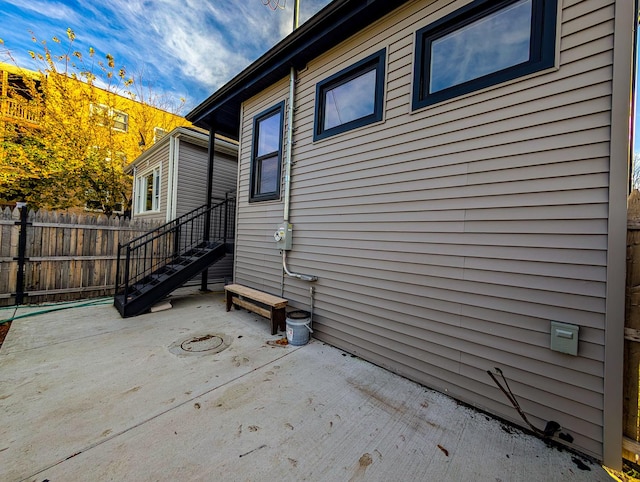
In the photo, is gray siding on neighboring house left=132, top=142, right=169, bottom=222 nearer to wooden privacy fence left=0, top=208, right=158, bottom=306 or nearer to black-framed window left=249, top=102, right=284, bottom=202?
wooden privacy fence left=0, top=208, right=158, bottom=306

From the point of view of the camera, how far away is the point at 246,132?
5.30 metres

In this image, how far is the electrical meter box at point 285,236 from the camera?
3951 millimetres

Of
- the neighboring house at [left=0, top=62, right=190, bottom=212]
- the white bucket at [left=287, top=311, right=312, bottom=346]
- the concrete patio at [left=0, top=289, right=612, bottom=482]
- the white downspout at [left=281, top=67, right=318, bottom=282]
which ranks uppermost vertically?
the neighboring house at [left=0, top=62, right=190, bottom=212]

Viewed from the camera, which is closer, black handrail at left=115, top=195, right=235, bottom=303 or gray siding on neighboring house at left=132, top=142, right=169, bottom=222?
black handrail at left=115, top=195, right=235, bottom=303

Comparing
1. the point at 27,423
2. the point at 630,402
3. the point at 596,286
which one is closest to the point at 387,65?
the point at 596,286

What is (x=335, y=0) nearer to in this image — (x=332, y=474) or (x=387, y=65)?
(x=387, y=65)

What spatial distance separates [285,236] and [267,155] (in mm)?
1845

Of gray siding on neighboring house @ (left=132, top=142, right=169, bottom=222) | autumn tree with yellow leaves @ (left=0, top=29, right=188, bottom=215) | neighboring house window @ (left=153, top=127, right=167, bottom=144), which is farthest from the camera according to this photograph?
neighboring house window @ (left=153, top=127, right=167, bottom=144)

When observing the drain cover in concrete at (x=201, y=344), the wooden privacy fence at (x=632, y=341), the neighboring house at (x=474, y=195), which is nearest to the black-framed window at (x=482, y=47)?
the neighboring house at (x=474, y=195)

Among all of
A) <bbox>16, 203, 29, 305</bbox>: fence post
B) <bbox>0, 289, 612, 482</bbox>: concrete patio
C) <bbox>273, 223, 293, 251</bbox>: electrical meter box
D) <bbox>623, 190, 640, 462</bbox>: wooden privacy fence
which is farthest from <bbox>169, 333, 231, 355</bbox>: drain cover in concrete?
<bbox>16, 203, 29, 305</bbox>: fence post

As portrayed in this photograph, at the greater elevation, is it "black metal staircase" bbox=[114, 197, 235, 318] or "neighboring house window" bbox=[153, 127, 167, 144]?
"neighboring house window" bbox=[153, 127, 167, 144]

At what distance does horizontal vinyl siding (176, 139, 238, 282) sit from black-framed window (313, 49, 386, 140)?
483 centimetres

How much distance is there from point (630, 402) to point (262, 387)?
9.05 feet

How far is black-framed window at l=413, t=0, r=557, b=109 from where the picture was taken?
80.0 inches
